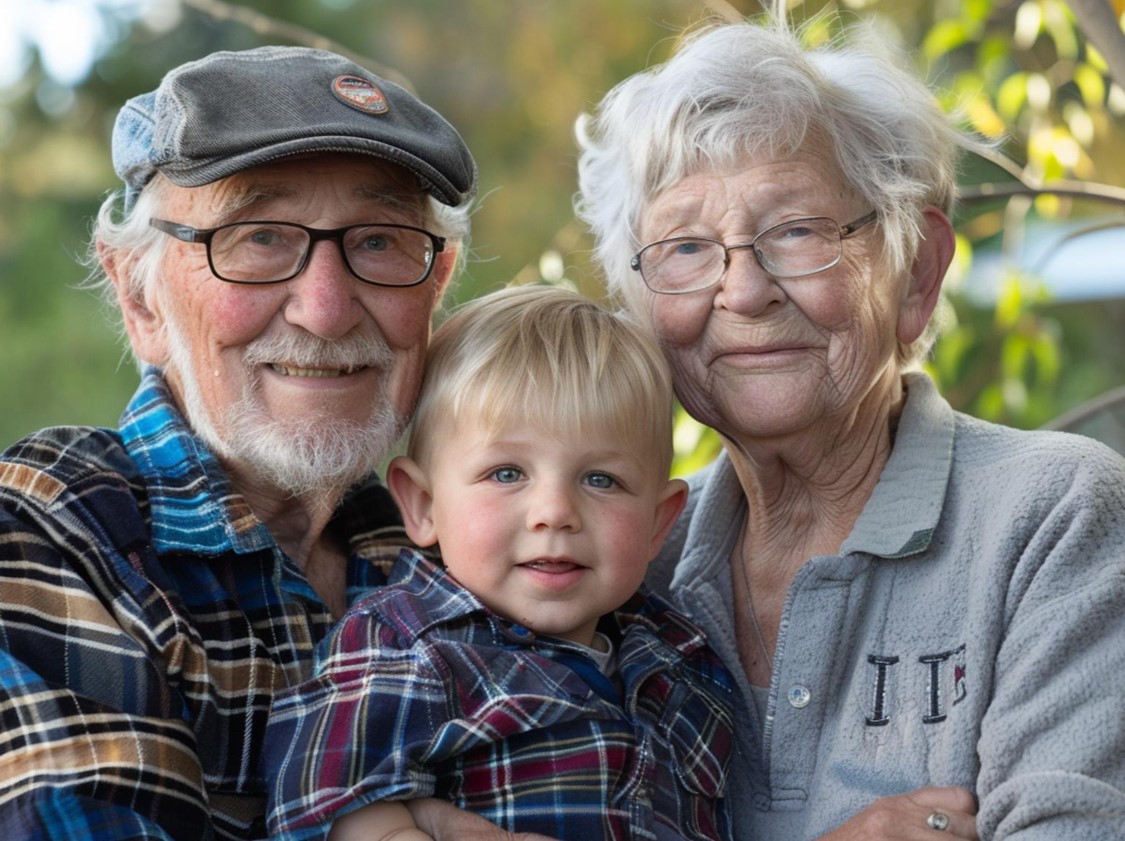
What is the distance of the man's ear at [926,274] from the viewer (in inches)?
93.2

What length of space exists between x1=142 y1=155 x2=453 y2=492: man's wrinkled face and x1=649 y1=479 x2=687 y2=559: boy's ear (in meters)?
0.44

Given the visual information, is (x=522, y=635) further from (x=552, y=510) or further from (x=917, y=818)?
(x=917, y=818)

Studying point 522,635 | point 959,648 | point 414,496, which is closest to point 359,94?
point 414,496

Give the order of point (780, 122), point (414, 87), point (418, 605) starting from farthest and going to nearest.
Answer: point (414, 87) → point (780, 122) → point (418, 605)

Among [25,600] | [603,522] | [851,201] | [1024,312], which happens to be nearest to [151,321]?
[25,600]

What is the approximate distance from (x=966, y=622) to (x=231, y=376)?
3.88 ft

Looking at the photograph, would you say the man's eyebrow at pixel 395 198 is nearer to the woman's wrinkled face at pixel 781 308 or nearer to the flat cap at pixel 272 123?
the flat cap at pixel 272 123

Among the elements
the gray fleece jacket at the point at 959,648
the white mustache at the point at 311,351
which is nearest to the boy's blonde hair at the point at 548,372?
the white mustache at the point at 311,351

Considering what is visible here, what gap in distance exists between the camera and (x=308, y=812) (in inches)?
71.4

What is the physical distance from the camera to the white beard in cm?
216

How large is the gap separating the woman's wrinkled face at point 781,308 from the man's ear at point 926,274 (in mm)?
104

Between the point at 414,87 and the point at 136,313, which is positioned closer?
the point at 136,313

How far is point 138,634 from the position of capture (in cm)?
192

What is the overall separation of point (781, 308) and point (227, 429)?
2.97 ft
